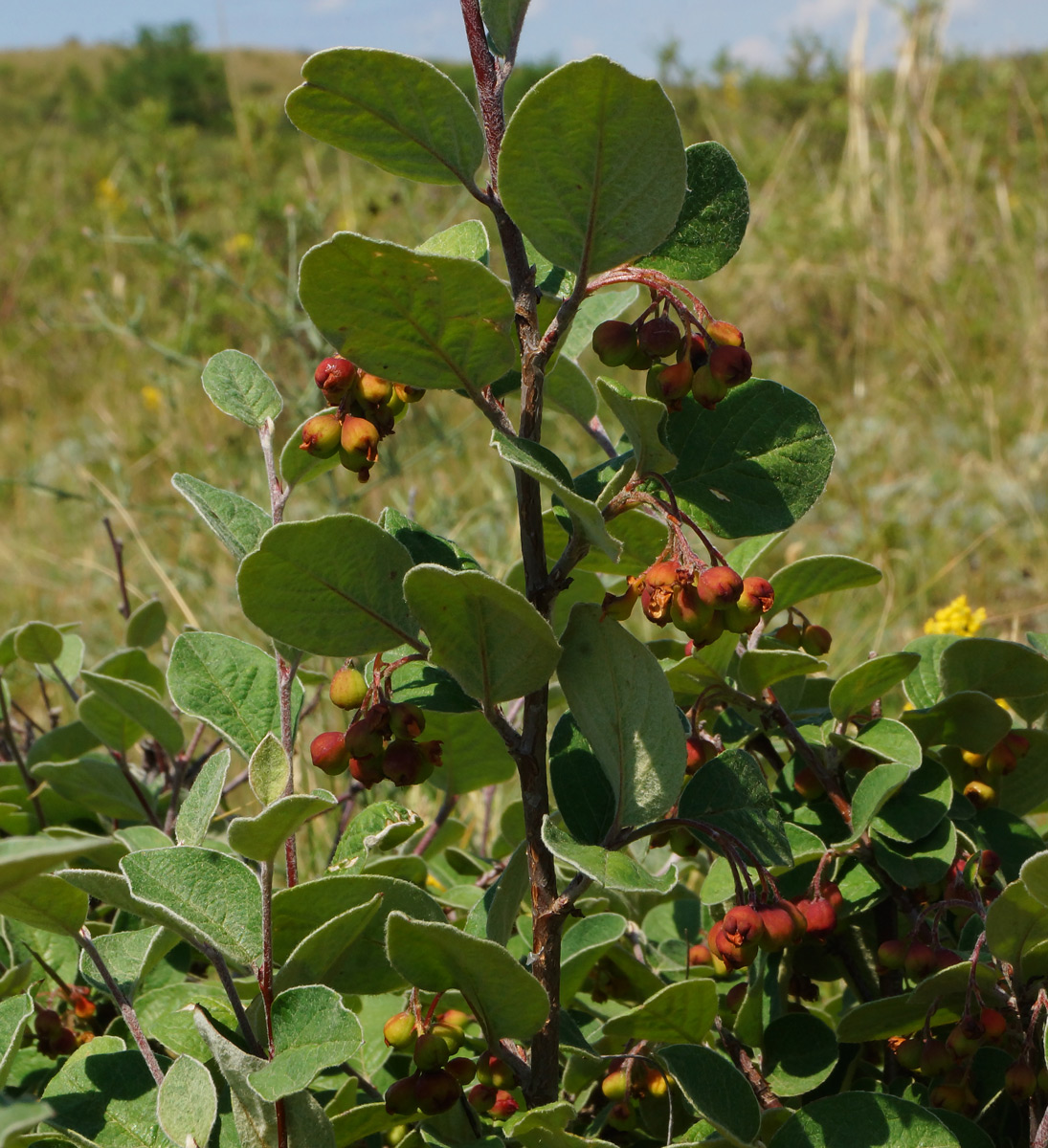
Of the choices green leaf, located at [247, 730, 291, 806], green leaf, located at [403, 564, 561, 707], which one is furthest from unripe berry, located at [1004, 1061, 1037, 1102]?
green leaf, located at [247, 730, 291, 806]

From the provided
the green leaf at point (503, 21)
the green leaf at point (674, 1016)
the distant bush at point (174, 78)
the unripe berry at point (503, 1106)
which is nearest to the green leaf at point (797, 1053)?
the green leaf at point (674, 1016)

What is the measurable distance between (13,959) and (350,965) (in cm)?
37

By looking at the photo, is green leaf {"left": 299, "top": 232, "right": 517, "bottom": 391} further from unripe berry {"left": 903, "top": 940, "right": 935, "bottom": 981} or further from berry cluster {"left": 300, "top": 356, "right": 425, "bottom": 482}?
unripe berry {"left": 903, "top": 940, "right": 935, "bottom": 981}

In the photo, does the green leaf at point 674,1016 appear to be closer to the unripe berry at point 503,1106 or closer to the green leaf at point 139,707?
the unripe berry at point 503,1106

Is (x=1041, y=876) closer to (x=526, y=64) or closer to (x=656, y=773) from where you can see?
(x=656, y=773)

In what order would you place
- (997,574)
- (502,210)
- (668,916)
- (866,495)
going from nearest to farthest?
(502,210), (668,916), (997,574), (866,495)

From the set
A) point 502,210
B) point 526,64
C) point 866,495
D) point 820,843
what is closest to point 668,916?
point 820,843

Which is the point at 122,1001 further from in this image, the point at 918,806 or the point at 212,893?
the point at 918,806

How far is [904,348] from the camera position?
4973 mm

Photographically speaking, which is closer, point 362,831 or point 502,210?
point 502,210

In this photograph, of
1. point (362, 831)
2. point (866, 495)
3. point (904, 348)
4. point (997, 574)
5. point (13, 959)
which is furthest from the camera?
point (904, 348)

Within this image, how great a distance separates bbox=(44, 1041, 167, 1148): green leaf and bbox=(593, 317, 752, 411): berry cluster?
0.61 metres

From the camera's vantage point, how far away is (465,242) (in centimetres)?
76

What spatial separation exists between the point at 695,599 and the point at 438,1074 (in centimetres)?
37
